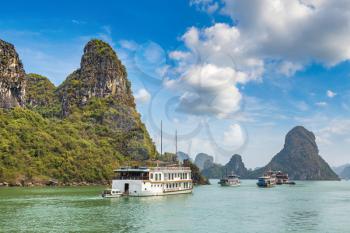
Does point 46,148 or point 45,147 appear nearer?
point 45,147

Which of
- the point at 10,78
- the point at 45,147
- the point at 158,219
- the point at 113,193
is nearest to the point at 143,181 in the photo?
the point at 113,193

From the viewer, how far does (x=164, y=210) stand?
190ft

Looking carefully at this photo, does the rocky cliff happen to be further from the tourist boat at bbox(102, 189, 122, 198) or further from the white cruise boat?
the white cruise boat

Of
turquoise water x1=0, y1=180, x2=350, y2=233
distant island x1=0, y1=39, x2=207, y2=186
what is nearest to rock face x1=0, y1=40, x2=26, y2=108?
distant island x1=0, y1=39, x2=207, y2=186

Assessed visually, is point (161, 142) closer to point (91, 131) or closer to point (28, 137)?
point (28, 137)

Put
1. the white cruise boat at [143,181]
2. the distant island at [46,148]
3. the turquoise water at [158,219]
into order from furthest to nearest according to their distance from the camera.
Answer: the distant island at [46,148] < the white cruise boat at [143,181] < the turquoise water at [158,219]

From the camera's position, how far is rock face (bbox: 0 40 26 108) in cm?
17362

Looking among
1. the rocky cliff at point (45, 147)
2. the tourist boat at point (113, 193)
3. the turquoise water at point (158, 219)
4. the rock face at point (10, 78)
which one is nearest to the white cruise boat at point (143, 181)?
the tourist boat at point (113, 193)

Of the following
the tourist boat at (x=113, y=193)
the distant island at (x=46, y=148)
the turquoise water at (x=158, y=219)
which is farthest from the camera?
the distant island at (x=46, y=148)

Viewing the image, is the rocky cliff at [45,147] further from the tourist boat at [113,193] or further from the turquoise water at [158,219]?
the turquoise water at [158,219]

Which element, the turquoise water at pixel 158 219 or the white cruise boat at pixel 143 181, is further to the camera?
the white cruise boat at pixel 143 181

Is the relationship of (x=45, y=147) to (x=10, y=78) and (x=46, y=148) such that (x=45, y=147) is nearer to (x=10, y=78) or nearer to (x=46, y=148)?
(x=46, y=148)

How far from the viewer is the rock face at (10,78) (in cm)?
17362

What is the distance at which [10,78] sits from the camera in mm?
179000
